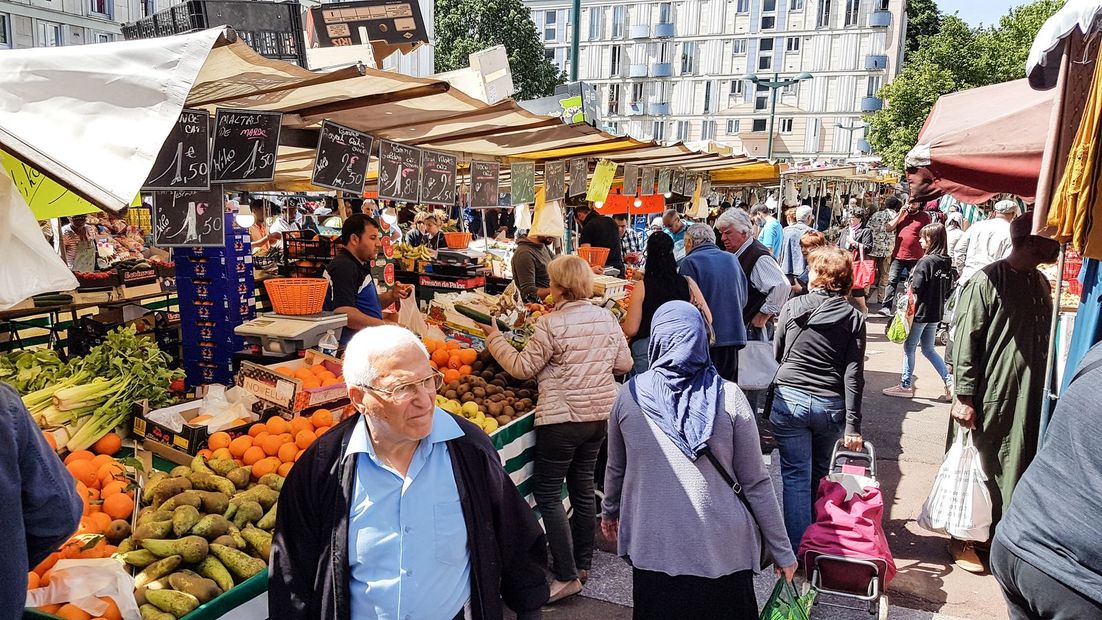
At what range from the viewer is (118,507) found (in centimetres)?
288

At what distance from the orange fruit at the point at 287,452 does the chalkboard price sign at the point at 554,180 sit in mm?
4402

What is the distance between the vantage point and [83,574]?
2.35 meters

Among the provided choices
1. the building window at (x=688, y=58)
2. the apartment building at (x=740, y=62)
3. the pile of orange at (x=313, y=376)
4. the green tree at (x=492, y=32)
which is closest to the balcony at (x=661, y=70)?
the apartment building at (x=740, y=62)

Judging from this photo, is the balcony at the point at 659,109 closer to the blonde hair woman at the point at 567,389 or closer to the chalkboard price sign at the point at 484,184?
the chalkboard price sign at the point at 484,184

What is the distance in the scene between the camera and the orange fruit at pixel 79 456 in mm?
3182

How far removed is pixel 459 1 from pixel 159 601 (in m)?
44.2

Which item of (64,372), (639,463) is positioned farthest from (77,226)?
(639,463)

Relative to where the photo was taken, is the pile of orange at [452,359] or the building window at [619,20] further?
the building window at [619,20]

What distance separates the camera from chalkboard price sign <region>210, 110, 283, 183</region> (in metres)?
3.62

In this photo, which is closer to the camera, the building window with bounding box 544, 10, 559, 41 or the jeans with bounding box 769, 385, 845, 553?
the jeans with bounding box 769, 385, 845, 553

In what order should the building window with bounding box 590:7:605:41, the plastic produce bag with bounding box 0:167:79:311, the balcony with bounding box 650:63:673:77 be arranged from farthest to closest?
the building window with bounding box 590:7:605:41
the balcony with bounding box 650:63:673:77
the plastic produce bag with bounding box 0:167:79:311

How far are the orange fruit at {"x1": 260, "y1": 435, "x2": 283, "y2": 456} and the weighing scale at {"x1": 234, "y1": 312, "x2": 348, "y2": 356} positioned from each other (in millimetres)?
1086

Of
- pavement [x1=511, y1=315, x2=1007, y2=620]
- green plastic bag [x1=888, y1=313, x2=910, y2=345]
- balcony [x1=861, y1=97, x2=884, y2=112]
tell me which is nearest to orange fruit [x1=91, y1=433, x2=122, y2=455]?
pavement [x1=511, y1=315, x2=1007, y2=620]

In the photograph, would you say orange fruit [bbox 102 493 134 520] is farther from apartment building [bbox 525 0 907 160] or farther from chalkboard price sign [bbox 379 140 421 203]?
apartment building [bbox 525 0 907 160]
